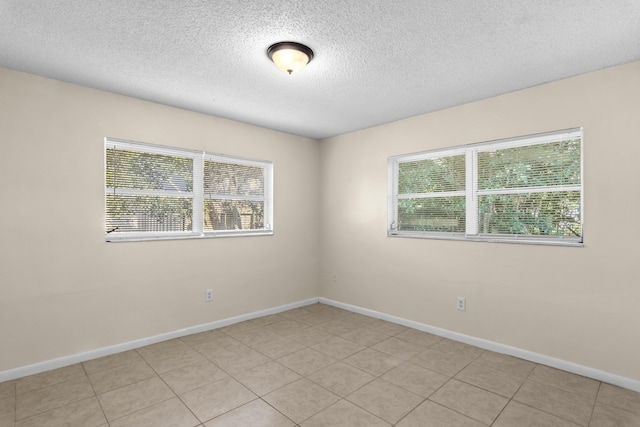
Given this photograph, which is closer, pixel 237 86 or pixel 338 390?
pixel 338 390

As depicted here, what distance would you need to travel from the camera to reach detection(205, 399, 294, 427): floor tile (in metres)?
2.02

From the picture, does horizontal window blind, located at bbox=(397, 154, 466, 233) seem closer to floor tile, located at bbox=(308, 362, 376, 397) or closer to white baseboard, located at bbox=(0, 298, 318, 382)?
floor tile, located at bbox=(308, 362, 376, 397)

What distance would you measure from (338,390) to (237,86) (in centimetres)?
261

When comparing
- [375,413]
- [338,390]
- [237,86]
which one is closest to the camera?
[375,413]

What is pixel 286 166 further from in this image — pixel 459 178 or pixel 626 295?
pixel 626 295

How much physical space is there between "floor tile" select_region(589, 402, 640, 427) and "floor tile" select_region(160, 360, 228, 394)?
8.34ft

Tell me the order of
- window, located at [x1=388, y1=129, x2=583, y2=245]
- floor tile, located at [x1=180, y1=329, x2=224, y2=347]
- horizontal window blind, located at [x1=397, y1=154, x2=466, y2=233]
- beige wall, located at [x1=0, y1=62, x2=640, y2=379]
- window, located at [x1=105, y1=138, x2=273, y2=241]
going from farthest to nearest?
horizontal window blind, located at [x1=397, y1=154, x2=466, y2=233] < floor tile, located at [x1=180, y1=329, x2=224, y2=347] < window, located at [x1=105, y1=138, x2=273, y2=241] < window, located at [x1=388, y1=129, x2=583, y2=245] < beige wall, located at [x1=0, y1=62, x2=640, y2=379]

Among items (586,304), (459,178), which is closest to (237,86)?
(459,178)

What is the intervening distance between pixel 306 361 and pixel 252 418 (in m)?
0.88

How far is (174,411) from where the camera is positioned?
7.05 ft

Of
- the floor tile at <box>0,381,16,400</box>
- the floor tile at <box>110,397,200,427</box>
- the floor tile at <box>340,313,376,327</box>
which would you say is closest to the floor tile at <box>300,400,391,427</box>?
the floor tile at <box>110,397,200,427</box>

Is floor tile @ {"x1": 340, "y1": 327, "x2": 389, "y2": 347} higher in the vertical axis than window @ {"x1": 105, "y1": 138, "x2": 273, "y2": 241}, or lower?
lower

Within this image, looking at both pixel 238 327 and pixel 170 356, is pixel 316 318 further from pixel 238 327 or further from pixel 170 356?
pixel 170 356

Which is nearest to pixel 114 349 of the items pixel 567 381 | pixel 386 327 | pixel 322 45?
pixel 386 327
